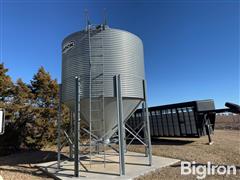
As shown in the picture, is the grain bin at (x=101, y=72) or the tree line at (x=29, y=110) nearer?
the grain bin at (x=101, y=72)

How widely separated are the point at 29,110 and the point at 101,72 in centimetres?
1123

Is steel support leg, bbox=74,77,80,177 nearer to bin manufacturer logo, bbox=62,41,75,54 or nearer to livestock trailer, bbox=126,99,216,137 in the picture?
bin manufacturer logo, bbox=62,41,75,54

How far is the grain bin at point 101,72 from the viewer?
31.6 ft

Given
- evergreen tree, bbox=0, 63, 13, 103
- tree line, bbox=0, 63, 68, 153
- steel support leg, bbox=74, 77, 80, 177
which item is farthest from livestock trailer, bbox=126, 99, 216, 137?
evergreen tree, bbox=0, 63, 13, 103

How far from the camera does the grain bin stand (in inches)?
379

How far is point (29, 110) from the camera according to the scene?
18.5 metres

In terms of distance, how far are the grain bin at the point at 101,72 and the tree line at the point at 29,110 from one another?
9.20 m

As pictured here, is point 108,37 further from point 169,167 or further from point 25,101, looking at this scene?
point 25,101

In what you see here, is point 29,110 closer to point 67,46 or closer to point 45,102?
point 45,102

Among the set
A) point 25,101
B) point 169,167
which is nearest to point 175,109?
point 169,167

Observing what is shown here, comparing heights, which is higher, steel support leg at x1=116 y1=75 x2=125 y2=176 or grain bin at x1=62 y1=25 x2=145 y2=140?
grain bin at x1=62 y1=25 x2=145 y2=140

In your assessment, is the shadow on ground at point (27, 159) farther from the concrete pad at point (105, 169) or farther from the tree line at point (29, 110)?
the tree line at point (29, 110)

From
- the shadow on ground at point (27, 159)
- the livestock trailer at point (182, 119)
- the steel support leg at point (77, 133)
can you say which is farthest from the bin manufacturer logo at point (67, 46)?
the livestock trailer at point (182, 119)

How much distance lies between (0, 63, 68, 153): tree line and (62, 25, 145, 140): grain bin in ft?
30.2
